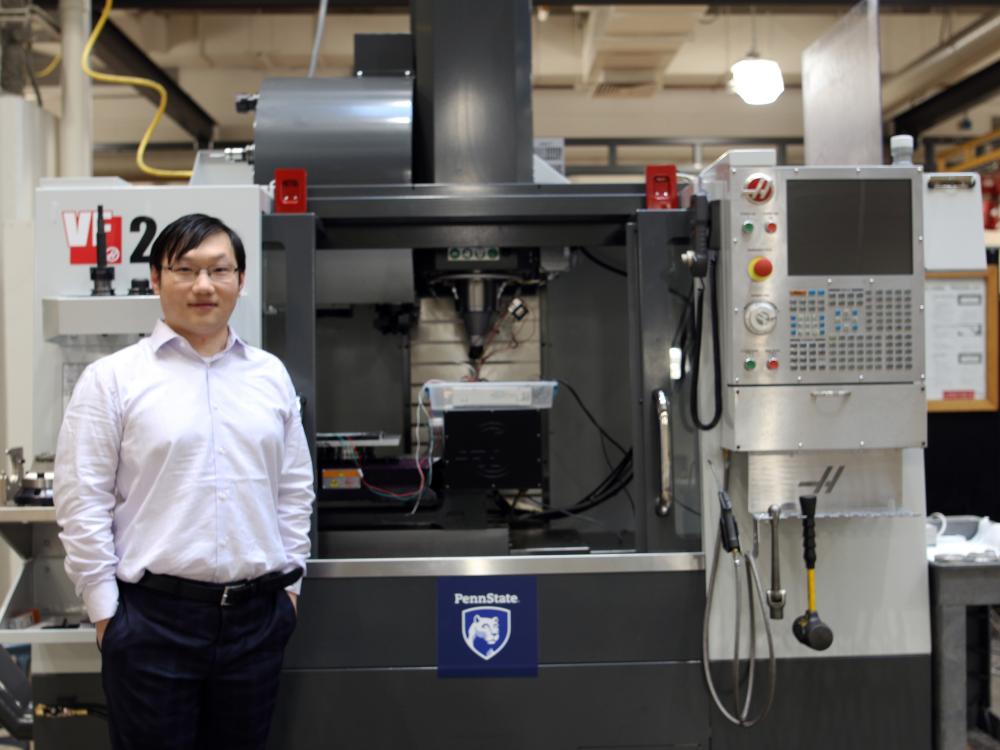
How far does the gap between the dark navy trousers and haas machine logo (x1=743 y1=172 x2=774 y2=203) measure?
4.28 ft

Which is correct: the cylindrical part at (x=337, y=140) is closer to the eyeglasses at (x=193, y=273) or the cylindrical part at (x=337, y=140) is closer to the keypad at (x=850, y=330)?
the eyeglasses at (x=193, y=273)

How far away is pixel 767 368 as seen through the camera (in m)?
1.86

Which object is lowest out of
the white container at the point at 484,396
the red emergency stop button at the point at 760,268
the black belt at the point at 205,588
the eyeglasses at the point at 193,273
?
the black belt at the point at 205,588

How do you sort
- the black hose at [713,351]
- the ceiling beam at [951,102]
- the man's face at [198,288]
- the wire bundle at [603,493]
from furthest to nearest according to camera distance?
the ceiling beam at [951,102] → the wire bundle at [603,493] → the black hose at [713,351] → the man's face at [198,288]

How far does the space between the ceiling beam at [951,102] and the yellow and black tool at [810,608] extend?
391cm

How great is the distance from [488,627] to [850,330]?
1.05 metres

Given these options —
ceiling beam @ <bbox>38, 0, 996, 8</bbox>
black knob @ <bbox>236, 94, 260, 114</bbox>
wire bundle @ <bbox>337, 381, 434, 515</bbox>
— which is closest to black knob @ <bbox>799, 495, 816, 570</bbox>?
wire bundle @ <bbox>337, 381, 434, 515</bbox>

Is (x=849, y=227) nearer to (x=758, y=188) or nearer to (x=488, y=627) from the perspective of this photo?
(x=758, y=188)

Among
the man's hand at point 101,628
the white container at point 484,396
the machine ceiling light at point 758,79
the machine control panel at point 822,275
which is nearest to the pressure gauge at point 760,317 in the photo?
the machine control panel at point 822,275

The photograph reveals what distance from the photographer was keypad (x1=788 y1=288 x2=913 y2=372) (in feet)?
6.10

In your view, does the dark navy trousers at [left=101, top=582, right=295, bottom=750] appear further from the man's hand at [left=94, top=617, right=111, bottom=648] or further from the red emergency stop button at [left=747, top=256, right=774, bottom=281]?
the red emergency stop button at [left=747, top=256, right=774, bottom=281]

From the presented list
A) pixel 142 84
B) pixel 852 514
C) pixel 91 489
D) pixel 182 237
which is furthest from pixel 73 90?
pixel 852 514

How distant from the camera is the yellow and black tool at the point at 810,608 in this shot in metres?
1.79

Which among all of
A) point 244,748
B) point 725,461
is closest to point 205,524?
point 244,748
